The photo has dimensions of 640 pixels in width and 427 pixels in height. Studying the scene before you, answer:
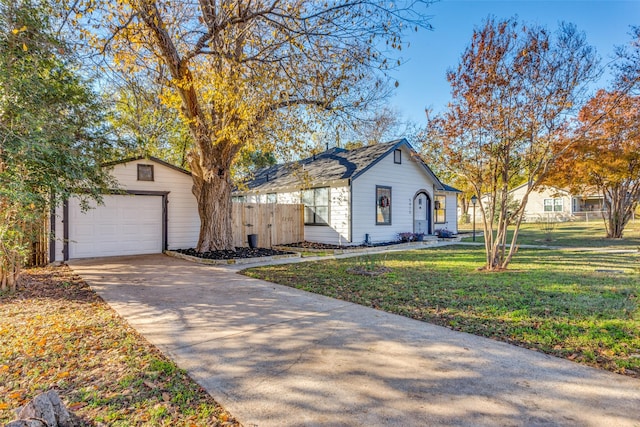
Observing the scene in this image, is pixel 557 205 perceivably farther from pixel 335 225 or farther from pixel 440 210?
pixel 335 225

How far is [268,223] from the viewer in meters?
14.0

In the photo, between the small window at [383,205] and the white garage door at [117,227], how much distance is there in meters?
8.25

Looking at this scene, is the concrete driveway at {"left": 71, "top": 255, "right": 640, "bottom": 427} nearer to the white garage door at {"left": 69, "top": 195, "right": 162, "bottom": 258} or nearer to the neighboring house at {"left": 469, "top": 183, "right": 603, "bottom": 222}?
the white garage door at {"left": 69, "top": 195, "right": 162, "bottom": 258}

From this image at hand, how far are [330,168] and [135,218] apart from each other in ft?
25.8

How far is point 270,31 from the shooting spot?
7.69 metres

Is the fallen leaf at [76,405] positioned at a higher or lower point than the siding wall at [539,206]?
lower

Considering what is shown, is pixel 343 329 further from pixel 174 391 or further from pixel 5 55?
pixel 5 55

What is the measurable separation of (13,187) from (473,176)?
29.4ft

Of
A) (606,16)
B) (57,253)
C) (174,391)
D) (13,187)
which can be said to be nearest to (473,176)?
(606,16)

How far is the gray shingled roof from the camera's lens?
13.7 meters

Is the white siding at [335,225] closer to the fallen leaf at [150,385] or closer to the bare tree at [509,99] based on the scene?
the bare tree at [509,99]

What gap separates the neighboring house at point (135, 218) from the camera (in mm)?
10484

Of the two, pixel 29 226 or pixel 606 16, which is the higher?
pixel 606 16

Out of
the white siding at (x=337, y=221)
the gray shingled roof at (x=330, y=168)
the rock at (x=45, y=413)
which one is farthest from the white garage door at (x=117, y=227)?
the rock at (x=45, y=413)
